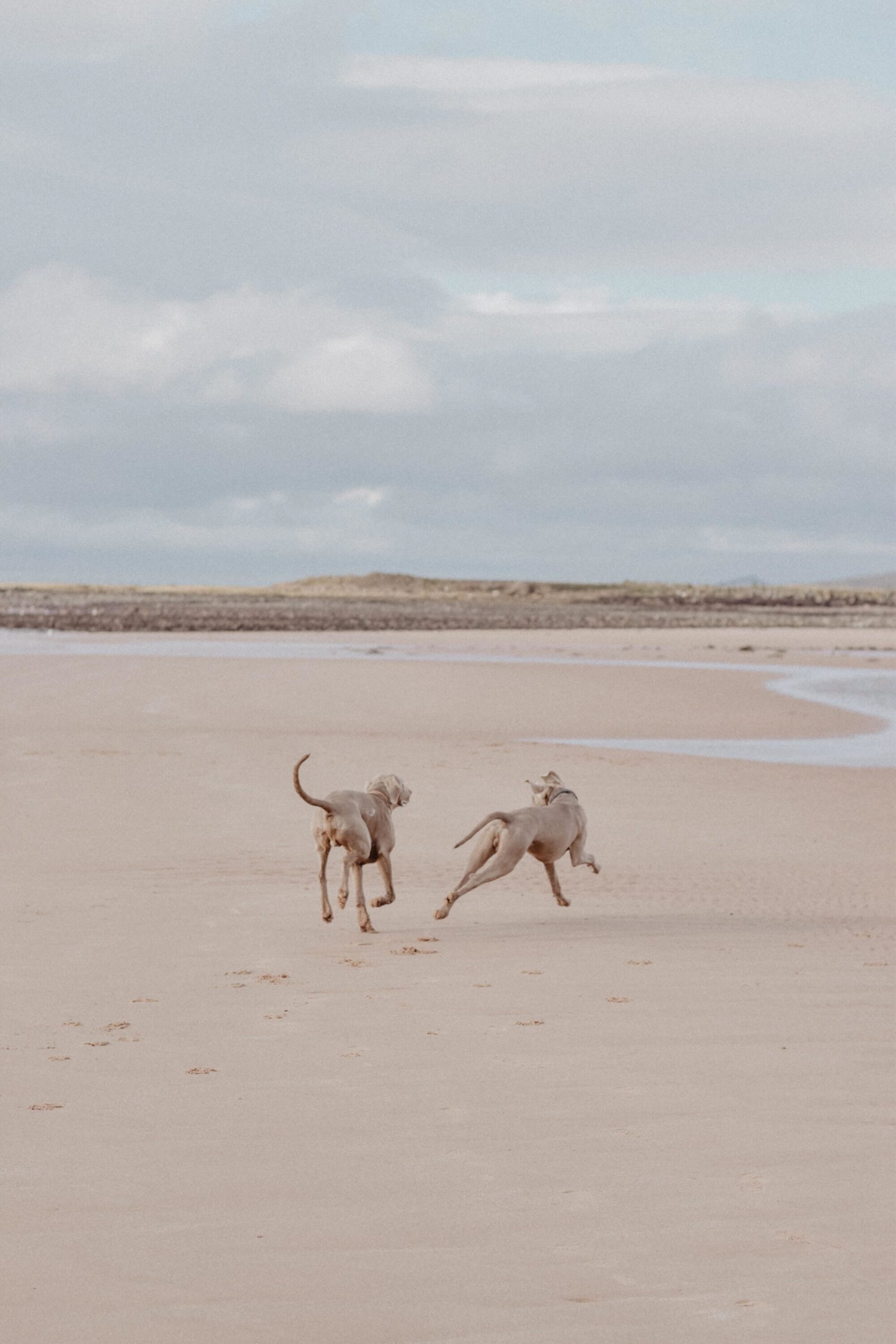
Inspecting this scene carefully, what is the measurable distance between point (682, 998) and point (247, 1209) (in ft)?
11.2

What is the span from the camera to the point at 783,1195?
4.99m

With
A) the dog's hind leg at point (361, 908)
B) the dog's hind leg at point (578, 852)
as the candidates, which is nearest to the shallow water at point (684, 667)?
the dog's hind leg at point (578, 852)

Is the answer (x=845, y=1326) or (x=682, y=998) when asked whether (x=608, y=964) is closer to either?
(x=682, y=998)

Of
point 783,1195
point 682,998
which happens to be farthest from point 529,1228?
point 682,998

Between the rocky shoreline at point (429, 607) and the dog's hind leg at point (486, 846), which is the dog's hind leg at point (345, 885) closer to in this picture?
the dog's hind leg at point (486, 846)

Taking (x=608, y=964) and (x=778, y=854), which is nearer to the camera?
(x=608, y=964)

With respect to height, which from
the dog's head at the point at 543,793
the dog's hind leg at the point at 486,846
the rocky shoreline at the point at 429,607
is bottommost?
the dog's hind leg at the point at 486,846

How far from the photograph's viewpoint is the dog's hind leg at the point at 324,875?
9172mm

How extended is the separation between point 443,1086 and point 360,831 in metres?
3.11

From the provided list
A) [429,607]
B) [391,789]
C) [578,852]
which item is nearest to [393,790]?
[391,789]

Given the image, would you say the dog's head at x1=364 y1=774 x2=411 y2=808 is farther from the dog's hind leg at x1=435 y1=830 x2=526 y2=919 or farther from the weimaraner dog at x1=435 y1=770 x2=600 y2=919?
the dog's hind leg at x1=435 y1=830 x2=526 y2=919

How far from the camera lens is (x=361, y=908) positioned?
931 cm

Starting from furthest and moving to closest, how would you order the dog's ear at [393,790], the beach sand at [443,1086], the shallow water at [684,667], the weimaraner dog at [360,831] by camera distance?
the shallow water at [684,667] < the dog's ear at [393,790] < the weimaraner dog at [360,831] < the beach sand at [443,1086]

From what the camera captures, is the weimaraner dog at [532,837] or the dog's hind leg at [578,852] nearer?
the weimaraner dog at [532,837]
